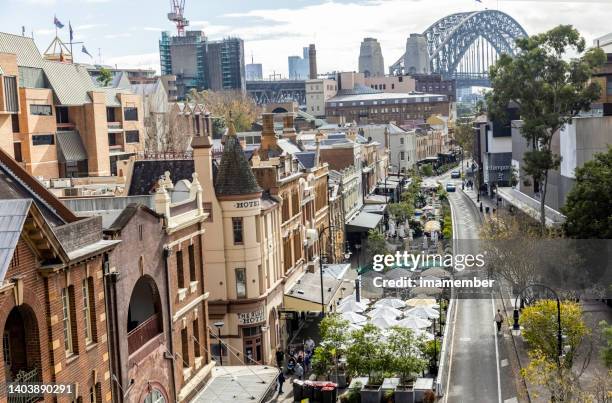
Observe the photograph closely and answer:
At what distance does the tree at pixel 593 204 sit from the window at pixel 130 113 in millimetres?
64361

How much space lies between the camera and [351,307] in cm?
5675

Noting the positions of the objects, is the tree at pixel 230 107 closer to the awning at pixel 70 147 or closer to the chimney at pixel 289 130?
the awning at pixel 70 147

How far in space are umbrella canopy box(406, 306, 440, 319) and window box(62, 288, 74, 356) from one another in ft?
108

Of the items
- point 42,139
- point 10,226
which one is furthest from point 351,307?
point 42,139

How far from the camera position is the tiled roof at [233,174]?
160ft

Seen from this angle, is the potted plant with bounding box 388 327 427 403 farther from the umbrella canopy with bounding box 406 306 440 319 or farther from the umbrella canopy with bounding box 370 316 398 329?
the umbrella canopy with bounding box 406 306 440 319

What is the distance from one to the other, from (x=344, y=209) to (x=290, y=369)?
44480 mm

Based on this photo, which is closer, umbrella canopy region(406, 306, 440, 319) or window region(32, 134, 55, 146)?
umbrella canopy region(406, 306, 440, 319)

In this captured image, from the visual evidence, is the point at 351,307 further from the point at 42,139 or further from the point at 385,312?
the point at 42,139

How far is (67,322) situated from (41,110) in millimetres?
70552

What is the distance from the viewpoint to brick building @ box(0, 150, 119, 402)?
21.3m

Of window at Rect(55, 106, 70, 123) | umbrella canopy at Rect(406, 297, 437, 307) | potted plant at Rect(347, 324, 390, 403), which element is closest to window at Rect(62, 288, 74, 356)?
potted plant at Rect(347, 324, 390, 403)

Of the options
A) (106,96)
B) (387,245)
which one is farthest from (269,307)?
(106,96)

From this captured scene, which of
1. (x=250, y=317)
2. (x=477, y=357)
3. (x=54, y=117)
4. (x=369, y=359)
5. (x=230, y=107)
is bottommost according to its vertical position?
(x=477, y=357)
